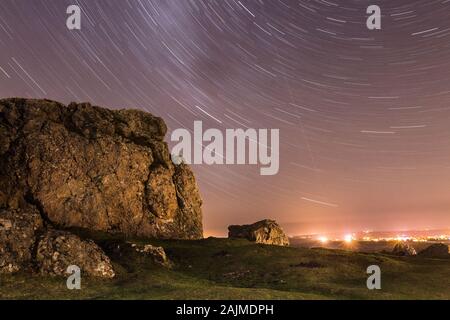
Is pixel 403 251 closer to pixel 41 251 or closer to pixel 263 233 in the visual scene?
pixel 263 233

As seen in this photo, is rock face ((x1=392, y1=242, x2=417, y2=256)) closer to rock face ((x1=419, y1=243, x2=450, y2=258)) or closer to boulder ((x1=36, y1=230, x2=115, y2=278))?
rock face ((x1=419, y1=243, x2=450, y2=258))

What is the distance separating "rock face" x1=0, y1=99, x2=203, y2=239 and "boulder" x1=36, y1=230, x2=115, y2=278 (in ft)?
81.7

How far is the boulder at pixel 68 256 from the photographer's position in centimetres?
4134

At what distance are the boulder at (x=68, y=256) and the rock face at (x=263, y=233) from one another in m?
41.1


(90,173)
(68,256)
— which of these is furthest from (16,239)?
(90,173)

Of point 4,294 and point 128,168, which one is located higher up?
point 128,168

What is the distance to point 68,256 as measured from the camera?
140 ft

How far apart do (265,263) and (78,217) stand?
34.2 m

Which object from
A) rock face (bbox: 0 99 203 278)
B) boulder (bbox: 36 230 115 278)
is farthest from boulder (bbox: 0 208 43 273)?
rock face (bbox: 0 99 203 278)

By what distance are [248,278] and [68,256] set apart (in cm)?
1816

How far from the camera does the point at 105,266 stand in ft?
139
